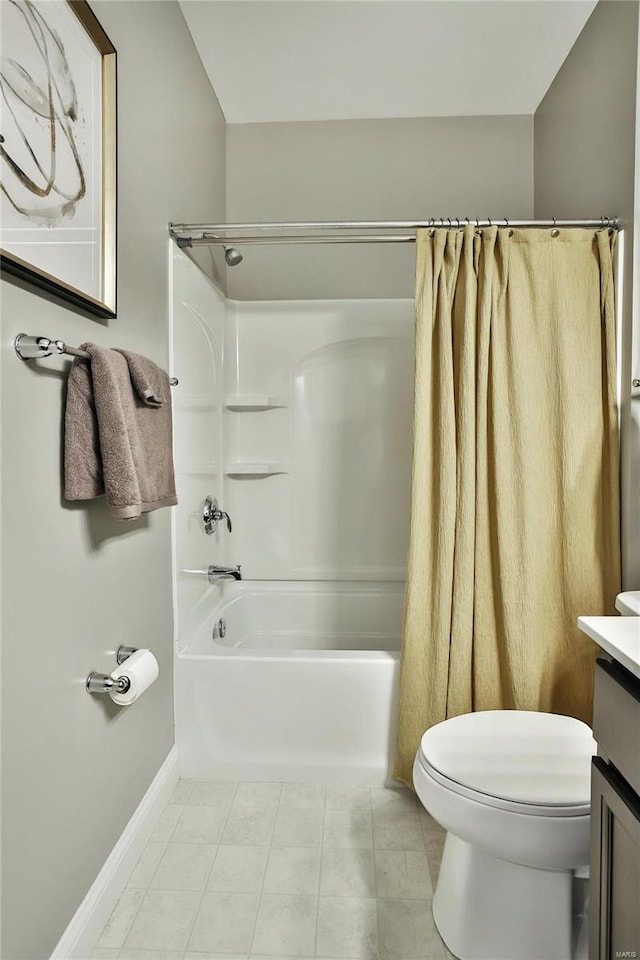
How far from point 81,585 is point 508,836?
1076mm

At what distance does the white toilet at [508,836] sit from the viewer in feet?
4.19

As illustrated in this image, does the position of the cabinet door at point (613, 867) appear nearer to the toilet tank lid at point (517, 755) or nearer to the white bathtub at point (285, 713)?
the toilet tank lid at point (517, 755)

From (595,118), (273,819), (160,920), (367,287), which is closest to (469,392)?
(595,118)

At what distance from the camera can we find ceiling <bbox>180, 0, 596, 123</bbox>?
2.16 m

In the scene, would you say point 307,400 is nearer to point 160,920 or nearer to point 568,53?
point 568,53

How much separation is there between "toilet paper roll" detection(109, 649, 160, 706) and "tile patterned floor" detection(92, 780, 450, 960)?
0.54m

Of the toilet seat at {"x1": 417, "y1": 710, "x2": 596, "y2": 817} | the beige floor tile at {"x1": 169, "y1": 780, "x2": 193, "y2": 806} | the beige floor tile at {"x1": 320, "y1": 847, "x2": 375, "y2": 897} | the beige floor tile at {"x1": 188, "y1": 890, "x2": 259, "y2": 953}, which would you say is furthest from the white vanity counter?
the beige floor tile at {"x1": 169, "y1": 780, "x2": 193, "y2": 806}

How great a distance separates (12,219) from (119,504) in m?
0.59

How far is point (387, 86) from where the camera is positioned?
2627 millimetres

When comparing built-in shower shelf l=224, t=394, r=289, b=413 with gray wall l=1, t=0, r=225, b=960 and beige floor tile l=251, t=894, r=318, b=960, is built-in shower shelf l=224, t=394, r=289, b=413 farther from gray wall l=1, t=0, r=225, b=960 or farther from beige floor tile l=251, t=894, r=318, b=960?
beige floor tile l=251, t=894, r=318, b=960

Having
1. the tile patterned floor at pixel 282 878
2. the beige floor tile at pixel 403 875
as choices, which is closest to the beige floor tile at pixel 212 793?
the tile patterned floor at pixel 282 878

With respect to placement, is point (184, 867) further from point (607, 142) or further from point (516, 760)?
point (607, 142)

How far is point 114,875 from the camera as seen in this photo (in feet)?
5.08

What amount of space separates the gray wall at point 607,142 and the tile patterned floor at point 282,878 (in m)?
1.07
